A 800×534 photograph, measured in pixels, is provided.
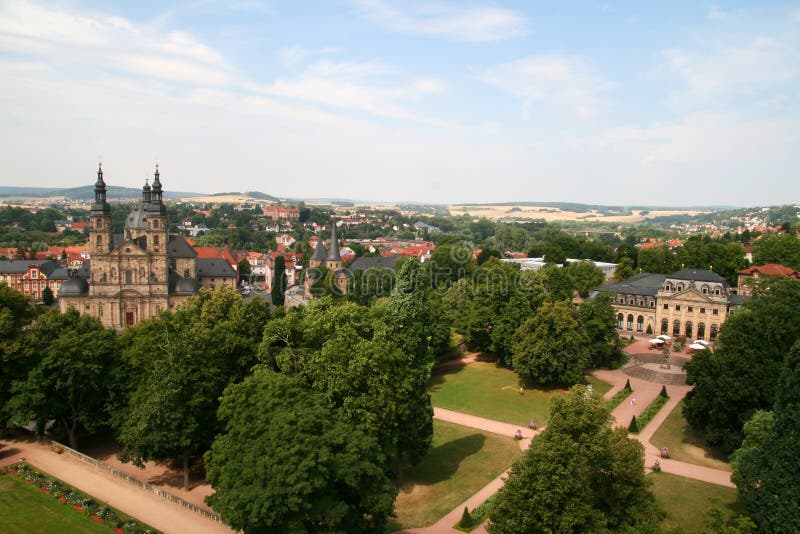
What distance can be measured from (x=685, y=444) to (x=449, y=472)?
1656 centimetres

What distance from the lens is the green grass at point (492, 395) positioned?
43.9 metres

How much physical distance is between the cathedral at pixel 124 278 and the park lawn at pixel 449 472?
44808 mm

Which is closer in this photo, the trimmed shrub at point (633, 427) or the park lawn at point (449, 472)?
the park lawn at point (449, 472)

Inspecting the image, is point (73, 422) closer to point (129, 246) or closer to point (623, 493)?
point (623, 493)

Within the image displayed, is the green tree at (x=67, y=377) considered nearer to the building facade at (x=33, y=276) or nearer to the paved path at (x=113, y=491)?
the paved path at (x=113, y=491)

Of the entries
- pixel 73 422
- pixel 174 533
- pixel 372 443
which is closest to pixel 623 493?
pixel 372 443

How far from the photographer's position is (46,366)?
109 feet

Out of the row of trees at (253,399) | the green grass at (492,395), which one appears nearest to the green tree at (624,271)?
the green grass at (492,395)

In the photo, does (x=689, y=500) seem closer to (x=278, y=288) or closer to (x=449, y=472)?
(x=449, y=472)

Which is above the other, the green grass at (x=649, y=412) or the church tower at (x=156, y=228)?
the church tower at (x=156, y=228)

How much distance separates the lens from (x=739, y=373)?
34.1 m

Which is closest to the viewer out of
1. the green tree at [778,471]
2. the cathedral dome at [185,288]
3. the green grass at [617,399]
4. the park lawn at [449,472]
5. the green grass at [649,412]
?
the green tree at [778,471]

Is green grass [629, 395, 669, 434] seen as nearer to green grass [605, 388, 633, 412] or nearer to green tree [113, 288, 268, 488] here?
green grass [605, 388, 633, 412]

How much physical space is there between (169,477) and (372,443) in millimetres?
14894
